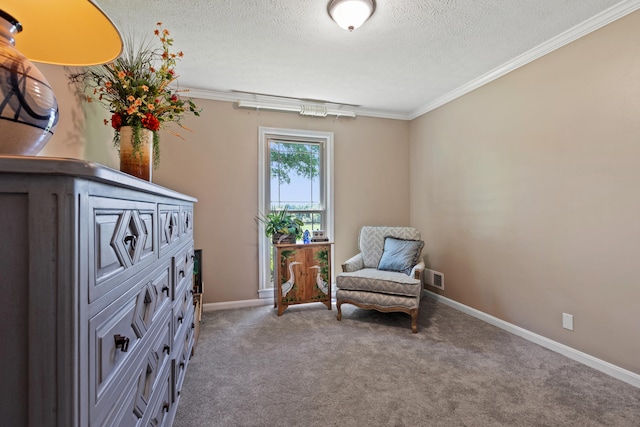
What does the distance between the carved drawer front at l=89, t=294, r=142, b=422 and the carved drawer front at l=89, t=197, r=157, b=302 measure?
67 millimetres

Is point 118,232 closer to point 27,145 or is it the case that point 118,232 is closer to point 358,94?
point 27,145

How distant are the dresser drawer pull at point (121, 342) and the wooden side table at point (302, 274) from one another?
2567mm

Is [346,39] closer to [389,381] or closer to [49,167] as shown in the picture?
[49,167]

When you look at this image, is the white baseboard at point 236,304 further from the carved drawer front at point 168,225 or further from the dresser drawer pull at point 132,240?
the dresser drawer pull at point 132,240

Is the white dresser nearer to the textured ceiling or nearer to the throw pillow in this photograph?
the textured ceiling

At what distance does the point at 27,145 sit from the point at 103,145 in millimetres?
1228

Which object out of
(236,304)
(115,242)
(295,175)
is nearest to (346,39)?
(295,175)

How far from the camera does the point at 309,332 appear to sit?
9.47 feet

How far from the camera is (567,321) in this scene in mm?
2416

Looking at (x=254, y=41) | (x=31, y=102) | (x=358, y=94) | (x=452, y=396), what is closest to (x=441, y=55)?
(x=358, y=94)

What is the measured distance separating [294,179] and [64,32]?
10.3 feet

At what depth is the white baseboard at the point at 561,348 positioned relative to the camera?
2.06m

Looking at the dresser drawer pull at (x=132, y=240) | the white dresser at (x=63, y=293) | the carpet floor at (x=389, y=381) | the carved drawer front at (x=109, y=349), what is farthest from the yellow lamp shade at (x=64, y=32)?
the carpet floor at (x=389, y=381)

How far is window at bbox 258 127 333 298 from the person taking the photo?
3.75 m
